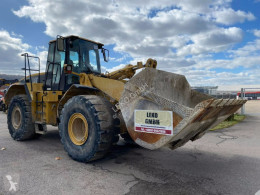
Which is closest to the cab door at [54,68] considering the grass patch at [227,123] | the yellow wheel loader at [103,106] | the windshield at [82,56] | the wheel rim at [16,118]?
the yellow wheel loader at [103,106]

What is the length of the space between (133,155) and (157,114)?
2.06m

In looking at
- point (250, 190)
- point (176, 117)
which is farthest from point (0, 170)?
point (250, 190)

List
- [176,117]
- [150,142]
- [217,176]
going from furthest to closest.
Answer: [217,176]
[150,142]
[176,117]

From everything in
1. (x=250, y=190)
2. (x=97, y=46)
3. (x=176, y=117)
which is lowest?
(x=250, y=190)

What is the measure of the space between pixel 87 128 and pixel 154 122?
1.50 meters

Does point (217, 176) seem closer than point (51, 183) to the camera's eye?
No

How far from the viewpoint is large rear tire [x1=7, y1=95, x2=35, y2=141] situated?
6268 mm

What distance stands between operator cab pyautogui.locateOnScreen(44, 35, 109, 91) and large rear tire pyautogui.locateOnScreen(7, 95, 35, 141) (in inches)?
32.1

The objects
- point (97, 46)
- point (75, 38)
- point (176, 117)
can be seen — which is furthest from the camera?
point (97, 46)

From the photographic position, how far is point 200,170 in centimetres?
412

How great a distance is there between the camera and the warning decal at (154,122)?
321 centimetres

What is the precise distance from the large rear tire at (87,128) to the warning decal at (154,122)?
0.76 m

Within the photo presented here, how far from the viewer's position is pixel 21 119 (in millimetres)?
6418

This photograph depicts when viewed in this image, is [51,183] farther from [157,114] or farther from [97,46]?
[97,46]
